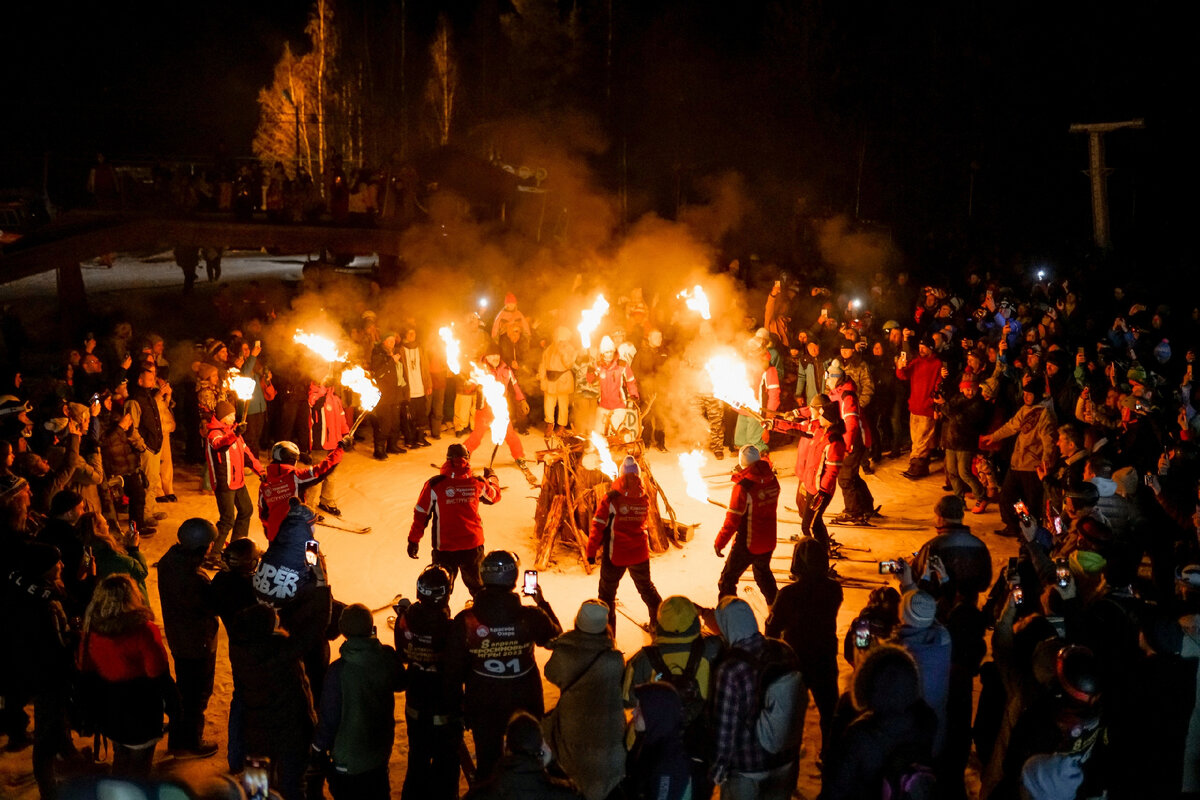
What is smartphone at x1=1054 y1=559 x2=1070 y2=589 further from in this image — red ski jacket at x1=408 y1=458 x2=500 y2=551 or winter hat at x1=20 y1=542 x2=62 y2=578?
winter hat at x1=20 y1=542 x2=62 y2=578

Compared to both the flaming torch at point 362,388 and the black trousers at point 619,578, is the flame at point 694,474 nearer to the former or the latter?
the black trousers at point 619,578

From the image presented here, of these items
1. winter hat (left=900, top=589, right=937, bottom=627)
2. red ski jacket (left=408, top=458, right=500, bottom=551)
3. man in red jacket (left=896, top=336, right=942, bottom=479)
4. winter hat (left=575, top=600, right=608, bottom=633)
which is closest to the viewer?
winter hat (left=575, top=600, right=608, bottom=633)

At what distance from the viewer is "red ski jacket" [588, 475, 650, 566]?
7.62 m

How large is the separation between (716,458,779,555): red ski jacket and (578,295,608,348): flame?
669 centimetres

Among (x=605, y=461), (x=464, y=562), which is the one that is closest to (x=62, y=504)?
(x=464, y=562)

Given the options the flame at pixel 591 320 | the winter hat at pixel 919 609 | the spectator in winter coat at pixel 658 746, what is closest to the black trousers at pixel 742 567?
the winter hat at pixel 919 609

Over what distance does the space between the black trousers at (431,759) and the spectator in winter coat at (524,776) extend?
5.03 ft

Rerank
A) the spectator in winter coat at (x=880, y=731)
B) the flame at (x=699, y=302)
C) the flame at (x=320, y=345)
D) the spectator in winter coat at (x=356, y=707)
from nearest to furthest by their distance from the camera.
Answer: the spectator in winter coat at (x=880, y=731) < the spectator in winter coat at (x=356, y=707) < the flame at (x=320, y=345) < the flame at (x=699, y=302)

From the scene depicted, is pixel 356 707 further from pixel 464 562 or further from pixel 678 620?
pixel 464 562

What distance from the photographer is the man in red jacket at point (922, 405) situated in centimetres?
1267

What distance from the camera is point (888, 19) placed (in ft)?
87.5

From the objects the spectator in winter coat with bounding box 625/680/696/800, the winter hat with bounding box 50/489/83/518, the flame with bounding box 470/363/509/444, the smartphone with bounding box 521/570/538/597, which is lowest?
the spectator in winter coat with bounding box 625/680/696/800

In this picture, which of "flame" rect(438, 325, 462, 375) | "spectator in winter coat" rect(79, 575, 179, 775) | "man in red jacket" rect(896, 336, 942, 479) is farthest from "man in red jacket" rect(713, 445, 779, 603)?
"flame" rect(438, 325, 462, 375)

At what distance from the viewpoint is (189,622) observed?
621cm
